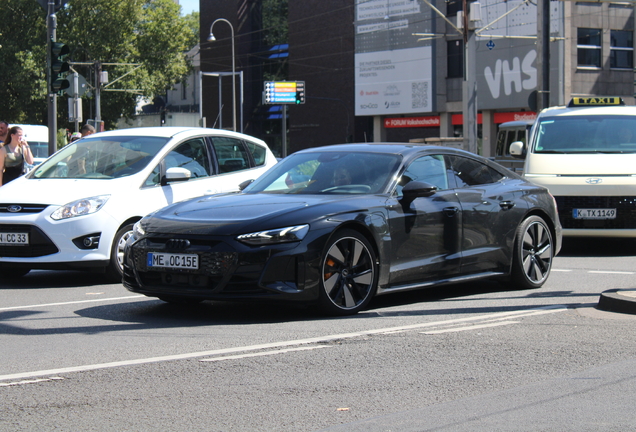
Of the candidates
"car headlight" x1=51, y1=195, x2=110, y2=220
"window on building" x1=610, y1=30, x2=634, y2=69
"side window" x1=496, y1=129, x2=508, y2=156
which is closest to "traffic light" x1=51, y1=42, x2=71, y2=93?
"car headlight" x1=51, y1=195, x2=110, y2=220

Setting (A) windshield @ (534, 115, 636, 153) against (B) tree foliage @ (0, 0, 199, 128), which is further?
(B) tree foliage @ (0, 0, 199, 128)

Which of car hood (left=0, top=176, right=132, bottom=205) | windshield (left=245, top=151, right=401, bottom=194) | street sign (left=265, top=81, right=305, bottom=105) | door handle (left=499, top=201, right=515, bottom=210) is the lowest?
door handle (left=499, top=201, right=515, bottom=210)

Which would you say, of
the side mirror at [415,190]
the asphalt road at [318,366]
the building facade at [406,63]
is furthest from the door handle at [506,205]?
the building facade at [406,63]

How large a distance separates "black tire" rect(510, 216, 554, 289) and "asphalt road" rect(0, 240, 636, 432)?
18.2 inches

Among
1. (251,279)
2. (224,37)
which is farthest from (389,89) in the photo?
(251,279)

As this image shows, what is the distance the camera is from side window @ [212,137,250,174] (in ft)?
36.7

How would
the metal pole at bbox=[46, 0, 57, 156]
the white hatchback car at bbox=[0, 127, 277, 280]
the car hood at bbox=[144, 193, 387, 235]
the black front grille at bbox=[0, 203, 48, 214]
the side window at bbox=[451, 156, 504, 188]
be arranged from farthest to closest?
the metal pole at bbox=[46, 0, 57, 156] < the black front grille at bbox=[0, 203, 48, 214] < the white hatchback car at bbox=[0, 127, 277, 280] < the side window at bbox=[451, 156, 504, 188] < the car hood at bbox=[144, 193, 387, 235]

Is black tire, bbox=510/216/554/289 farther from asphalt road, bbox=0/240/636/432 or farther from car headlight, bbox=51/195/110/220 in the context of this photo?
car headlight, bbox=51/195/110/220

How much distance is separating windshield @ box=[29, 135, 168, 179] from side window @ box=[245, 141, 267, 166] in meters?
1.41

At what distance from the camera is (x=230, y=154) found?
37.3ft

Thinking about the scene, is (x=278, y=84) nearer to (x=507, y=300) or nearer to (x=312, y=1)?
(x=312, y=1)

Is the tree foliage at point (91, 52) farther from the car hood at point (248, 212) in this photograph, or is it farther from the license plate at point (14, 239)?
the car hood at point (248, 212)

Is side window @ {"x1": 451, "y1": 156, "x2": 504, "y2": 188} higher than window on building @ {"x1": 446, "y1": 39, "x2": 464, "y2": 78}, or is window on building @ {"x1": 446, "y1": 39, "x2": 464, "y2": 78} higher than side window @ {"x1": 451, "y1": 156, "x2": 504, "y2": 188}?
window on building @ {"x1": 446, "y1": 39, "x2": 464, "y2": 78}

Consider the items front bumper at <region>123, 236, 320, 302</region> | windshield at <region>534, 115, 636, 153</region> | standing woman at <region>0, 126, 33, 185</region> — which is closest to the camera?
front bumper at <region>123, 236, 320, 302</region>
